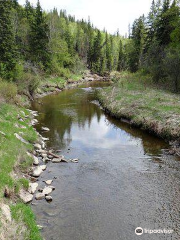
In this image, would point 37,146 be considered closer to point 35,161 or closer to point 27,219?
point 35,161

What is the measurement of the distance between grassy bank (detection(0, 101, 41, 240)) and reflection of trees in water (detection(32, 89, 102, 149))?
3031 millimetres

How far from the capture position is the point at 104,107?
32.3 metres

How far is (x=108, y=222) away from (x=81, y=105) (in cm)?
2650

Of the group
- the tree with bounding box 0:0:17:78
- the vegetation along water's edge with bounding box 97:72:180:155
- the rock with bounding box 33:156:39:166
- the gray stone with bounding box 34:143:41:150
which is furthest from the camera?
the tree with bounding box 0:0:17:78

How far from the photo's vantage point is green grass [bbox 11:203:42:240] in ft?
26.0

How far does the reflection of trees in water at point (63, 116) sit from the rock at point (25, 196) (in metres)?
7.20

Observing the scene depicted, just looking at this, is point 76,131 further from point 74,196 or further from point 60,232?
point 60,232

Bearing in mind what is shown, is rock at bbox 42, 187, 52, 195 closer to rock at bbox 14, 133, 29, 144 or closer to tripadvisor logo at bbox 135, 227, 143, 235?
tripadvisor logo at bbox 135, 227, 143, 235

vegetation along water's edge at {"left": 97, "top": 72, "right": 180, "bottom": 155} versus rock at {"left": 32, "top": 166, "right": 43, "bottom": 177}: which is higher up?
vegetation along water's edge at {"left": 97, "top": 72, "right": 180, "bottom": 155}

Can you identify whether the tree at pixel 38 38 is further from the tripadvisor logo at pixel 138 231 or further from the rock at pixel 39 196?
the tripadvisor logo at pixel 138 231

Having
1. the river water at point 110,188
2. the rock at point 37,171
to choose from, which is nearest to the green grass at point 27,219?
the river water at point 110,188

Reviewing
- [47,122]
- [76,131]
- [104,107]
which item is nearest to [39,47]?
[104,107]

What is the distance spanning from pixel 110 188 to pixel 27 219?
5.11 metres

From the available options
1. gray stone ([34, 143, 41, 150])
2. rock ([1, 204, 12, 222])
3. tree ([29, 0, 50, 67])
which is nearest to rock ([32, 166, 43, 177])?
gray stone ([34, 143, 41, 150])
